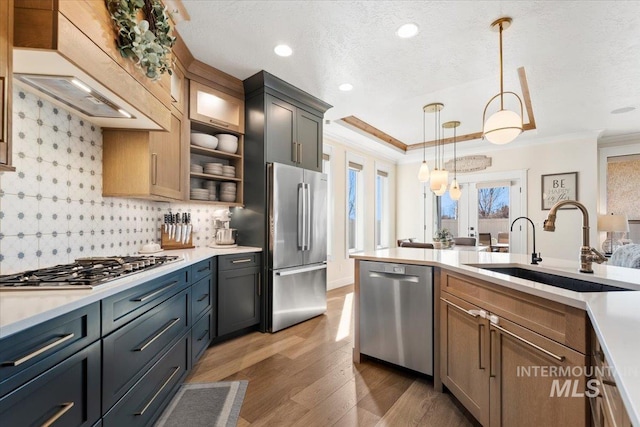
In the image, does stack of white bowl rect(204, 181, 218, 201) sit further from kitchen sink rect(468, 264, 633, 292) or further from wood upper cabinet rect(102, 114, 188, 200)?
kitchen sink rect(468, 264, 633, 292)

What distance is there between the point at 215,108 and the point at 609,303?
322 centimetres

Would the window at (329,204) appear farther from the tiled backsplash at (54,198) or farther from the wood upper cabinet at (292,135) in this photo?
the tiled backsplash at (54,198)

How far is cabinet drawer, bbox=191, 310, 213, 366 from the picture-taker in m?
2.23

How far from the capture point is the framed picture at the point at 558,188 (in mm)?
4883

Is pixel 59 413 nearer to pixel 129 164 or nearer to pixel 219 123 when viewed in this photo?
pixel 129 164

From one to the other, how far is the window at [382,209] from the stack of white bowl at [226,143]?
12.8 feet

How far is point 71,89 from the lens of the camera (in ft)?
5.10

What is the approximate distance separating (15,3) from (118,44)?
411mm

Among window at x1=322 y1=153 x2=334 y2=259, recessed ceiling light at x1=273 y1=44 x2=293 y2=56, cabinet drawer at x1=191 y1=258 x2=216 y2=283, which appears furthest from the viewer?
window at x1=322 y1=153 x2=334 y2=259

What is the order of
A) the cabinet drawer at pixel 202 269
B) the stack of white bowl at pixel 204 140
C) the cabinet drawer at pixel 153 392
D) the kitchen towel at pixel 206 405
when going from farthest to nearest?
the stack of white bowl at pixel 204 140 → the cabinet drawer at pixel 202 269 → the kitchen towel at pixel 206 405 → the cabinet drawer at pixel 153 392

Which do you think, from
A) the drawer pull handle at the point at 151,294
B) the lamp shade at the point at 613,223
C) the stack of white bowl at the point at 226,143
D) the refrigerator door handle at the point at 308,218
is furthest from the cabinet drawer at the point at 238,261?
the lamp shade at the point at 613,223

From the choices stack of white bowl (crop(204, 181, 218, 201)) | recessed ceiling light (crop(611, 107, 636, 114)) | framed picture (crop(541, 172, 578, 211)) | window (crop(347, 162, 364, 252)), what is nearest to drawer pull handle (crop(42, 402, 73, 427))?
stack of white bowl (crop(204, 181, 218, 201))

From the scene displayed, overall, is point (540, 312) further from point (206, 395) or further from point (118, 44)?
point (118, 44)

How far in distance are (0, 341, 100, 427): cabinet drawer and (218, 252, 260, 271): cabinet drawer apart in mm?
1555
